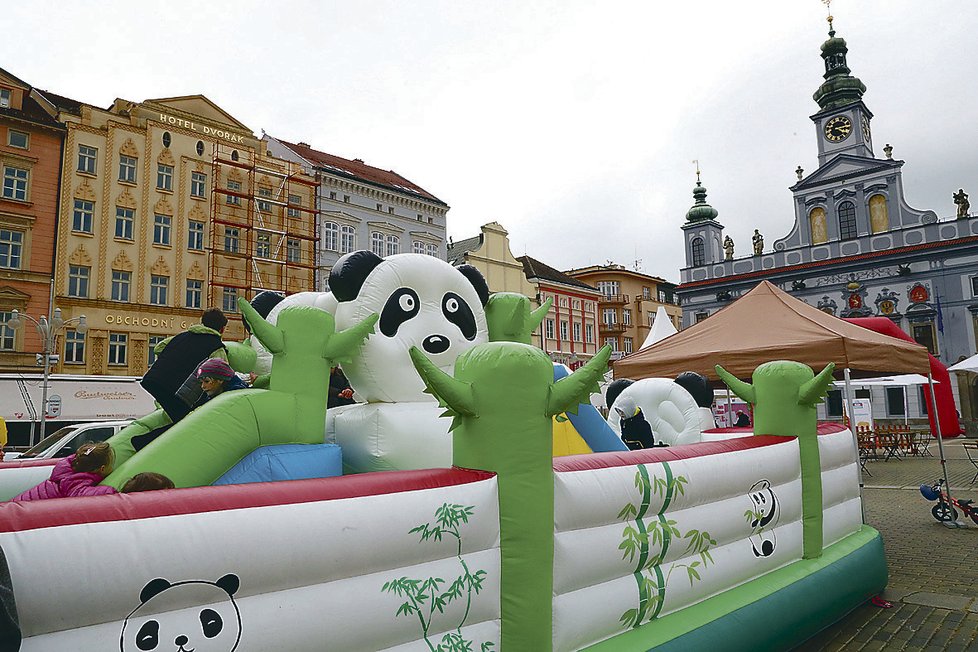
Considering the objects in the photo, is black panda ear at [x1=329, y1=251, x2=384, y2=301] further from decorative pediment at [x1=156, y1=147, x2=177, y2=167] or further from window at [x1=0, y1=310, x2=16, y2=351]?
decorative pediment at [x1=156, y1=147, x2=177, y2=167]

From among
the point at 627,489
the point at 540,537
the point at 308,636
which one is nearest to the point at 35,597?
the point at 308,636

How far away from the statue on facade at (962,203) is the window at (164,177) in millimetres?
36045


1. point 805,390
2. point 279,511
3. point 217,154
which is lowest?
point 279,511

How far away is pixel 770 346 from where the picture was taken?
6.94 m

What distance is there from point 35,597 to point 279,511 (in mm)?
606

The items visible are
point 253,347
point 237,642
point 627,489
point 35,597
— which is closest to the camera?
point 35,597

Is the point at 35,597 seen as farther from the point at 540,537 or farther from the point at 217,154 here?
the point at 217,154

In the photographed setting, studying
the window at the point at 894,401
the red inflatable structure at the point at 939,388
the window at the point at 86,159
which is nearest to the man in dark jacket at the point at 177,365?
the red inflatable structure at the point at 939,388

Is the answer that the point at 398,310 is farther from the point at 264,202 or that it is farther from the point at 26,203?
the point at 264,202

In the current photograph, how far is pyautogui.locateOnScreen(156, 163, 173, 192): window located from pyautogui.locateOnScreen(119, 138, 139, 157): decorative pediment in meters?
0.83

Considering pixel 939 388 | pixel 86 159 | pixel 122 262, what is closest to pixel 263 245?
pixel 122 262

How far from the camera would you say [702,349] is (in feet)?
25.1

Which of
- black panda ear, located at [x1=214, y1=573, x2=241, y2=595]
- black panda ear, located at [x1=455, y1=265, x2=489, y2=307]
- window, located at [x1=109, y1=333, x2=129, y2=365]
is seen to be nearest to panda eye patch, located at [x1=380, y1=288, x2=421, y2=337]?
black panda ear, located at [x1=455, y1=265, x2=489, y2=307]

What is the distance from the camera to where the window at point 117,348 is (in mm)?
22594
